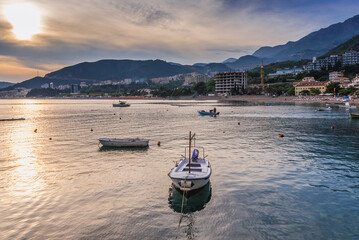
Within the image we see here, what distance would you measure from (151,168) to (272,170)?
42.6 feet

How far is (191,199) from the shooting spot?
19.5 meters

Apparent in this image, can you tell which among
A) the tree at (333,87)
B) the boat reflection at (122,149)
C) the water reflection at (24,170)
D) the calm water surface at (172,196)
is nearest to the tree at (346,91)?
the tree at (333,87)

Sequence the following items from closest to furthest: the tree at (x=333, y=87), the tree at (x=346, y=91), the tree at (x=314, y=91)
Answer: the tree at (x=346, y=91) < the tree at (x=333, y=87) < the tree at (x=314, y=91)

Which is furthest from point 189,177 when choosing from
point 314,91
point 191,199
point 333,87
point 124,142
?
point 314,91

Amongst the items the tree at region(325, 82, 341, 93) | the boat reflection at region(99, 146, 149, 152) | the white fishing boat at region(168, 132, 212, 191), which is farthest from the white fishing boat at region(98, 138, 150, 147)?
the tree at region(325, 82, 341, 93)

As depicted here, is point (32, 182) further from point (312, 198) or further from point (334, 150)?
point (334, 150)

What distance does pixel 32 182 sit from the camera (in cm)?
2405

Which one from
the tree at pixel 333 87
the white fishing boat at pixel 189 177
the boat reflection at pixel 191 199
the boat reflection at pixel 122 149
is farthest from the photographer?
the tree at pixel 333 87

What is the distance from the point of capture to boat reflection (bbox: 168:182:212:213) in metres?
18.2

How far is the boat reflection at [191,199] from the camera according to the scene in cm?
1821

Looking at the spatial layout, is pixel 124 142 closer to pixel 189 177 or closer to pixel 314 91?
pixel 189 177

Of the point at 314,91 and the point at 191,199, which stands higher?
the point at 314,91

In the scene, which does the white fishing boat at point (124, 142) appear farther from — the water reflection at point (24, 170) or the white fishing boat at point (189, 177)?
the white fishing boat at point (189, 177)

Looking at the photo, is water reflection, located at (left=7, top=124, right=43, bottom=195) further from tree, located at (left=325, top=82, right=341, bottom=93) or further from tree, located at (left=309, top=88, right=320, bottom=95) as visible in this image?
tree, located at (left=309, top=88, right=320, bottom=95)
